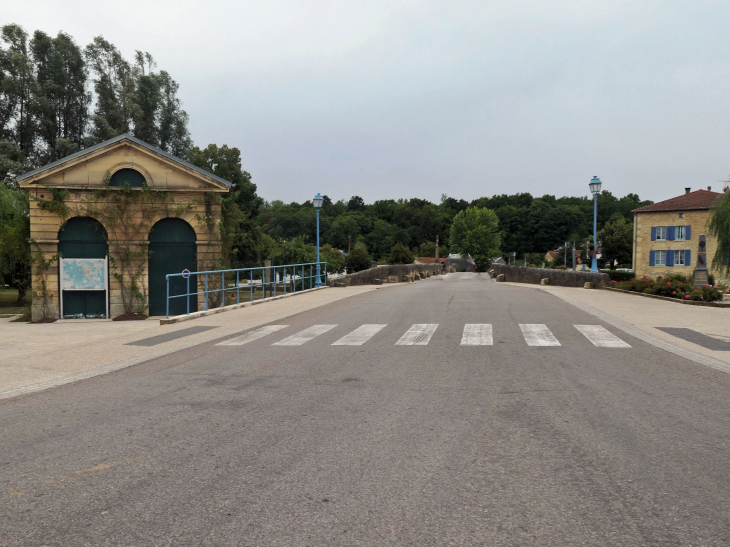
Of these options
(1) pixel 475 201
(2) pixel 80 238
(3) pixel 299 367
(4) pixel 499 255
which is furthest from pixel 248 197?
(1) pixel 475 201

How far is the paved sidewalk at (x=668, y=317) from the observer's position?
9.27 meters

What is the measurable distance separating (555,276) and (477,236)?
90194 mm

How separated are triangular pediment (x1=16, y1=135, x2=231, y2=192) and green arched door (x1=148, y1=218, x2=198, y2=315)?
126cm

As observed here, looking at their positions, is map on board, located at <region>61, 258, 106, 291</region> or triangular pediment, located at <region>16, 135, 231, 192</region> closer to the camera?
triangular pediment, located at <region>16, 135, 231, 192</region>

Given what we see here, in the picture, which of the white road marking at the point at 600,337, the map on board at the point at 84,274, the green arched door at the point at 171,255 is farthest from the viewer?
the green arched door at the point at 171,255

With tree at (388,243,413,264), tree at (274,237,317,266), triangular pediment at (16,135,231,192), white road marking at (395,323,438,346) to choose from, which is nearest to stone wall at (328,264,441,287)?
tree at (274,237,317,266)

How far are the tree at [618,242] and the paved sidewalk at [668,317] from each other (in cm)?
7387

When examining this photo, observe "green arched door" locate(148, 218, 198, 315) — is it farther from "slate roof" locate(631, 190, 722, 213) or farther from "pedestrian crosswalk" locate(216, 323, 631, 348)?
"slate roof" locate(631, 190, 722, 213)

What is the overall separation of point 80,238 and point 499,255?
356 ft

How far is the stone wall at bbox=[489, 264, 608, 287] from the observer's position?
23.8 m

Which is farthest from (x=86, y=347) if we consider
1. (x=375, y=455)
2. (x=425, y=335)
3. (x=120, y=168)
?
(x=120, y=168)

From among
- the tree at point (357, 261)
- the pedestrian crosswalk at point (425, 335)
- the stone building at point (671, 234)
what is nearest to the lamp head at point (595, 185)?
the pedestrian crosswalk at point (425, 335)

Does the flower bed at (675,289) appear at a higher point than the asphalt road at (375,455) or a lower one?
Answer: higher

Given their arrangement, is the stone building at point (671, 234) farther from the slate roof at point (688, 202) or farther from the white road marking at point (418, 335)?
the white road marking at point (418, 335)
